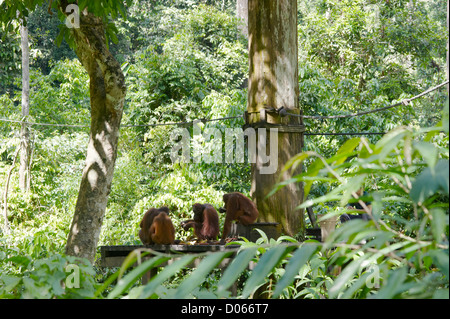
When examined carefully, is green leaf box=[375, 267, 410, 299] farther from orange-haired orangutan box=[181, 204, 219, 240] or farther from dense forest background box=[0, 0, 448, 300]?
dense forest background box=[0, 0, 448, 300]

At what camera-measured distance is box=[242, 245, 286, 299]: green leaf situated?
35.8 inches

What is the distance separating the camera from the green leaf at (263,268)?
0.91 meters

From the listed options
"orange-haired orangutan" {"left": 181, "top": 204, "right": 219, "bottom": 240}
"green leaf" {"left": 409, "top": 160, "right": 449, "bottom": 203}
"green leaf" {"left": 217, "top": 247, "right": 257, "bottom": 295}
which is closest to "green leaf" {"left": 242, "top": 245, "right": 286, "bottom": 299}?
"green leaf" {"left": 217, "top": 247, "right": 257, "bottom": 295}

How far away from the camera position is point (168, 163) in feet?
30.7

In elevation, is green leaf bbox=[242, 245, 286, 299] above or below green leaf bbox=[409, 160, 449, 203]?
below

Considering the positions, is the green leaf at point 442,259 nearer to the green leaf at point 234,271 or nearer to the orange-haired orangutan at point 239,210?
the green leaf at point 234,271

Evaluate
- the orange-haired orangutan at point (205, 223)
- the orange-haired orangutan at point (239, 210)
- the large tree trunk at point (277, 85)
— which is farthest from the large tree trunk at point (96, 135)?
the large tree trunk at point (277, 85)

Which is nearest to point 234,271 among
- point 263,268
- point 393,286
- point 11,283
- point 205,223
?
point 263,268

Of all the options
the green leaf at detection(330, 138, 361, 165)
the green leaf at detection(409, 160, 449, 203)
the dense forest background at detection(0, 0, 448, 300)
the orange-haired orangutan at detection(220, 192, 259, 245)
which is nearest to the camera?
the green leaf at detection(409, 160, 449, 203)

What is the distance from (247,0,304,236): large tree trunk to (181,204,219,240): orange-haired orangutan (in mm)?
381

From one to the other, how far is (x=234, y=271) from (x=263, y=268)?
0.16 ft

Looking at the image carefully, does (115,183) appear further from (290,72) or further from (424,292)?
(424,292)

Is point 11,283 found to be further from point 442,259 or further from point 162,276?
point 442,259
